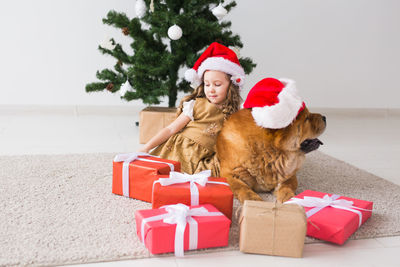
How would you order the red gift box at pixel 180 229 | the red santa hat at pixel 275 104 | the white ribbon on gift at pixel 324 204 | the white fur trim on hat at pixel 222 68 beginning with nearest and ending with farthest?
the red gift box at pixel 180 229 < the white ribbon on gift at pixel 324 204 < the red santa hat at pixel 275 104 < the white fur trim on hat at pixel 222 68

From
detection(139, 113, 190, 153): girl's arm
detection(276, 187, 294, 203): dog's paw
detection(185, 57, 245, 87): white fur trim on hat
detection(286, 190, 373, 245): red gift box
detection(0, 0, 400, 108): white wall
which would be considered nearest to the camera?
detection(286, 190, 373, 245): red gift box

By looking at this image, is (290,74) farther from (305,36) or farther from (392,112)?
(392,112)

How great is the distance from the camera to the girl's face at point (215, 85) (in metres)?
1.83

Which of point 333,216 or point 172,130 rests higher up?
point 172,130

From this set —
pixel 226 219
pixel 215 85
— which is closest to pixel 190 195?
pixel 226 219

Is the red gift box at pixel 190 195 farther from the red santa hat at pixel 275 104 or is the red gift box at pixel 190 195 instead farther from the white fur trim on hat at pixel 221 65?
the white fur trim on hat at pixel 221 65

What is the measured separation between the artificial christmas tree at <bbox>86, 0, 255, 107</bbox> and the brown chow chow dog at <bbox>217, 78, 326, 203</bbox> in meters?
1.07

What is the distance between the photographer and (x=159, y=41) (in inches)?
107

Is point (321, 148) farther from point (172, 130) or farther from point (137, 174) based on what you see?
point (137, 174)

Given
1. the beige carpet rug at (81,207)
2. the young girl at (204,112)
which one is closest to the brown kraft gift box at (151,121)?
the beige carpet rug at (81,207)

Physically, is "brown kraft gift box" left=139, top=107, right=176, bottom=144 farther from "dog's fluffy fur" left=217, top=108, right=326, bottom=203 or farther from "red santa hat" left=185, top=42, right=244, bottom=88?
"dog's fluffy fur" left=217, top=108, right=326, bottom=203

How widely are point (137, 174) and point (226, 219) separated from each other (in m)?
0.50

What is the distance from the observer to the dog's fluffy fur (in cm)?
151

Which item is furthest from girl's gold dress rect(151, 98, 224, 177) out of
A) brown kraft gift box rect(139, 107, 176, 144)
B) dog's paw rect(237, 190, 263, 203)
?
brown kraft gift box rect(139, 107, 176, 144)
